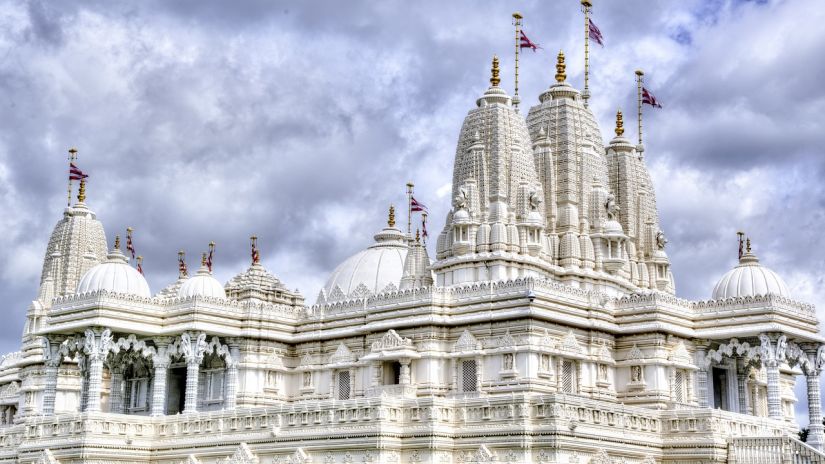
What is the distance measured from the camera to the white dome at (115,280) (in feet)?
164

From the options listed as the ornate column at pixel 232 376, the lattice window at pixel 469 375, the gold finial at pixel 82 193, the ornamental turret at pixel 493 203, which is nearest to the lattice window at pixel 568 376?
the lattice window at pixel 469 375

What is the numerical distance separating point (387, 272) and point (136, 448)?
61.1 feet

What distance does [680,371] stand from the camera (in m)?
48.3

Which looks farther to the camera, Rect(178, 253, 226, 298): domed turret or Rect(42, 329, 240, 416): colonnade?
Rect(178, 253, 226, 298): domed turret

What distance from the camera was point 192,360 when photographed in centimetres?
5009

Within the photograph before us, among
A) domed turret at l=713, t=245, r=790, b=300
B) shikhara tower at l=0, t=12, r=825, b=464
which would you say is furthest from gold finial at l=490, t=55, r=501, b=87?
domed turret at l=713, t=245, r=790, b=300

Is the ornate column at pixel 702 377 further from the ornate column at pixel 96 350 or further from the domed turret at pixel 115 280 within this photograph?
the ornate column at pixel 96 350

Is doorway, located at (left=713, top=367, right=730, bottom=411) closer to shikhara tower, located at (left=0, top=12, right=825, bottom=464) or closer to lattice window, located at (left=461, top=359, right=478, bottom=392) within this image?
shikhara tower, located at (left=0, top=12, right=825, bottom=464)

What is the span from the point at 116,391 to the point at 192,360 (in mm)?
5847

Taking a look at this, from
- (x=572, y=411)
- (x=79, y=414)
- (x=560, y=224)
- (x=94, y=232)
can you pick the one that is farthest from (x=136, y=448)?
(x=94, y=232)

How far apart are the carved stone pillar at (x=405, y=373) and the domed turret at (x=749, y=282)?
1242 cm

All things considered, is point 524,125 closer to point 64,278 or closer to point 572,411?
point 572,411

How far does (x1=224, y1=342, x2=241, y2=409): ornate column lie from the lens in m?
50.9

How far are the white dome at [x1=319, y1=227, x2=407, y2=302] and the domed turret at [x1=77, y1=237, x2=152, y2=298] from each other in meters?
10.7
